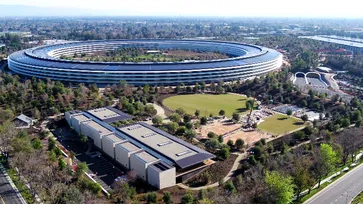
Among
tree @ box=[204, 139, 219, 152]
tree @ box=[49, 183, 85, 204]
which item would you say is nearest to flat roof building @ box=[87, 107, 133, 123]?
tree @ box=[204, 139, 219, 152]

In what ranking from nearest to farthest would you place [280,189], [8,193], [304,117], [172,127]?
[280,189]
[8,193]
[172,127]
[304,117]

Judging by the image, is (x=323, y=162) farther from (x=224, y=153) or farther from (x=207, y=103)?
(x=207, y=103)

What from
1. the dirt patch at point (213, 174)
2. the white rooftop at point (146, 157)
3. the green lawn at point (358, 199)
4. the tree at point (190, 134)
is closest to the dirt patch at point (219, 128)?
the tree at point (190, 134)

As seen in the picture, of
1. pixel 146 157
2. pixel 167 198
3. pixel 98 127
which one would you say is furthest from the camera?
pixel 98 127

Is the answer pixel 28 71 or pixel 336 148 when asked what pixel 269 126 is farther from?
pixel 28 71

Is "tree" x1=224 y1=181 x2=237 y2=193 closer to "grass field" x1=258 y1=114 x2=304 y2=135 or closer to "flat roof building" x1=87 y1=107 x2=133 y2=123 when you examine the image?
"grass field" x1=258 y1=114 x2=304 y2=135

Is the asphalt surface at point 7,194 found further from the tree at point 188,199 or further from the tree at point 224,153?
the tree at point 224,153

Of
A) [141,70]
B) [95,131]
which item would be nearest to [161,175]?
[95,131]

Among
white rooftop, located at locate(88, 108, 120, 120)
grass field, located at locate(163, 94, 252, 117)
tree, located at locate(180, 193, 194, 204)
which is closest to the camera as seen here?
tree, located at locate(180, 193, 194, 204)
